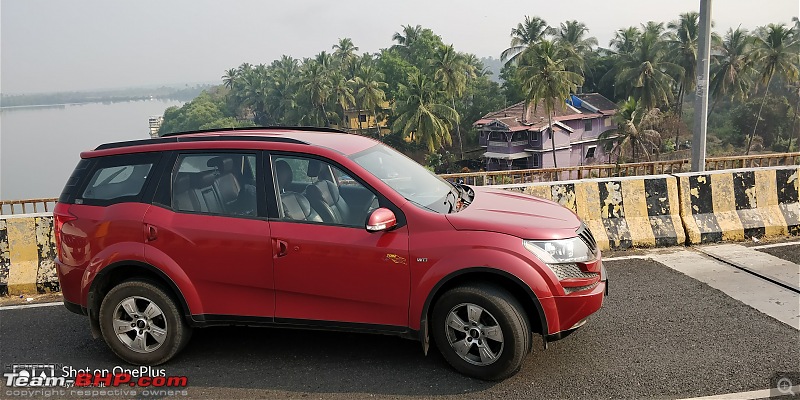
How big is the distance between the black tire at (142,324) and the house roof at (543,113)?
175ft

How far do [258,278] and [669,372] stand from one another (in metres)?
3.03

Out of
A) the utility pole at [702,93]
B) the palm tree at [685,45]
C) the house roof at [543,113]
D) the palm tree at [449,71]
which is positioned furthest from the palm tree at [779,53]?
the utility pole at [702,93]

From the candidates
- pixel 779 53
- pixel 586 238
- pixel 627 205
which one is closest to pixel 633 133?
pixel 779 53

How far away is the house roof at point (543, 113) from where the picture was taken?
57594 mm

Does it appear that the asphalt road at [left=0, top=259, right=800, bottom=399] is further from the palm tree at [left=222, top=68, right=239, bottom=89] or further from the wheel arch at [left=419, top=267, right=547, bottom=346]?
the palm tree at [left=222, top=68, right=239, bottom=89]

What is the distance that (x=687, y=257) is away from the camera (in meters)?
7.21

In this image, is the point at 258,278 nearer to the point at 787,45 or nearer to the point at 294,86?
the point at 787,45

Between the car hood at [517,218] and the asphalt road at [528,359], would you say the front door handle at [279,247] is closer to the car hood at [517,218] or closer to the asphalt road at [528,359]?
the asphalt road at [528,359]

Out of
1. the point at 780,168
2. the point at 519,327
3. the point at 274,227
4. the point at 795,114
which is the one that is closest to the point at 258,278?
the point at 274,227

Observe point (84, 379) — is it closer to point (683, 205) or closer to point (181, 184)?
point (181, 184)

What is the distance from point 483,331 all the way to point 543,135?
179 ft

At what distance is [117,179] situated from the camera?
5.00 m

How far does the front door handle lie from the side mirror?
66 centimetres

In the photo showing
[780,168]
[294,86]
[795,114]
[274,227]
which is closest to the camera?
[274,227]
